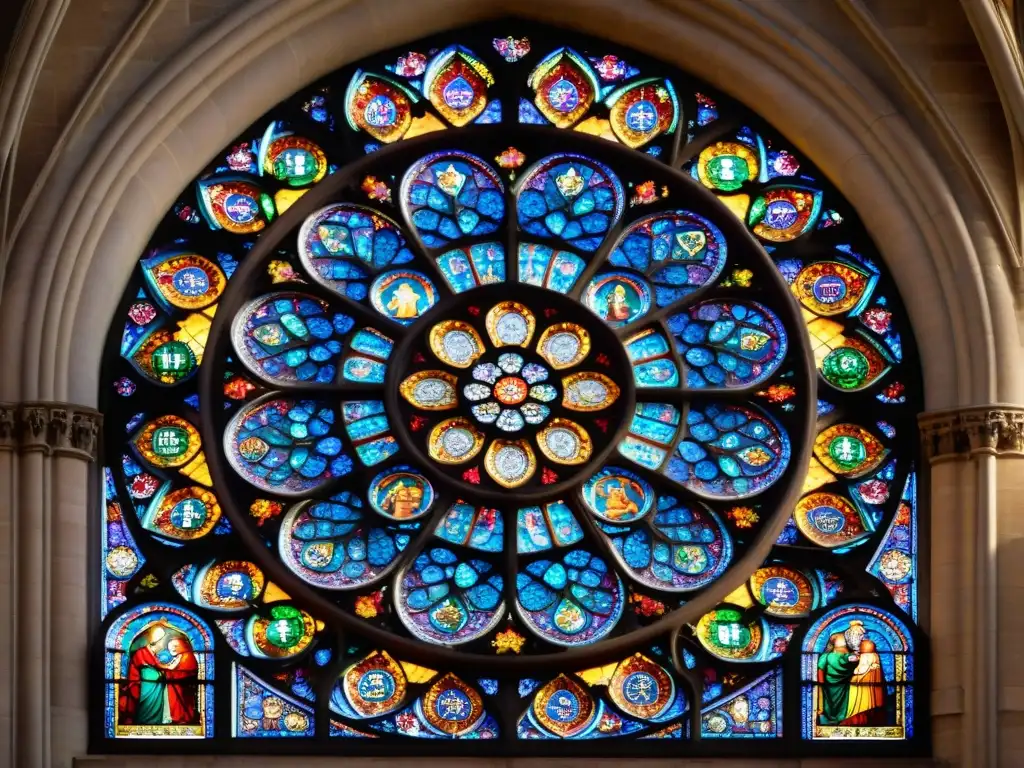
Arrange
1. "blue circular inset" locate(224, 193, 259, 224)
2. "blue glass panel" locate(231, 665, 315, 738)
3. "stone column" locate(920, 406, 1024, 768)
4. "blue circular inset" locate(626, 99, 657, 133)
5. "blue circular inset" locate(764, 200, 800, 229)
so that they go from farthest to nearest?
"blue circular inset" locate(626, 99, 657, 133), "blue circular inset" locate(764, 200, 800, 229), "blue circular inset" locate(224, 193, 259, 224), "blue glass panel" locate(231, 665, 315, 738), "stone column" locate(920, 406, 1024, 768)

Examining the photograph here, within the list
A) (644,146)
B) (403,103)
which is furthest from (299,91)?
(644,146)

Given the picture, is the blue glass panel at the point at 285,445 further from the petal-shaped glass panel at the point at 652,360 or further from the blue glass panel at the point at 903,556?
the blue glass panel at the point at 903,556

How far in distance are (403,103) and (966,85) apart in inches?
167

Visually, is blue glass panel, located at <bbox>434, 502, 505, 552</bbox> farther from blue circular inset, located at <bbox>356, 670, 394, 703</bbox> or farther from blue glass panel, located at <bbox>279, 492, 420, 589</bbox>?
blue circular inset, located at <bbox>356, 670, 394, 703</bbox>

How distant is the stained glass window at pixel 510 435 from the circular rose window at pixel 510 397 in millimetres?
23

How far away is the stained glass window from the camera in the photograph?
2450 centimetres

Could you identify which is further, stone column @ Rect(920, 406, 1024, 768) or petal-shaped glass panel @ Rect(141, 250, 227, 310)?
petal-shaped glass panel @ Rect(141, 250, 227, 310)

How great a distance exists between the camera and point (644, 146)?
2614 centimetres

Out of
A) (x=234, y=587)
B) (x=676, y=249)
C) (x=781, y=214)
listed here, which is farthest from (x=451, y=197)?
(x=234, y=587)

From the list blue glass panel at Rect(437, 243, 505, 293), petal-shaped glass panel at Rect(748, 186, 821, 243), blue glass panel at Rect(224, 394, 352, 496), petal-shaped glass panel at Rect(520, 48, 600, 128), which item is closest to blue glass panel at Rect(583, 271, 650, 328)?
blue glass panel at Rect(437, 243, 505, 293)

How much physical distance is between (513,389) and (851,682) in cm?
326

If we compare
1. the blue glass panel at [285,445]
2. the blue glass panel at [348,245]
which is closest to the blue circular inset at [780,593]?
the blue glass panel at [285,445]

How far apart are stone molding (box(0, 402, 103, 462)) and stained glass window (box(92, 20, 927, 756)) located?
588 mm

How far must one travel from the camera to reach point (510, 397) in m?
25.3
